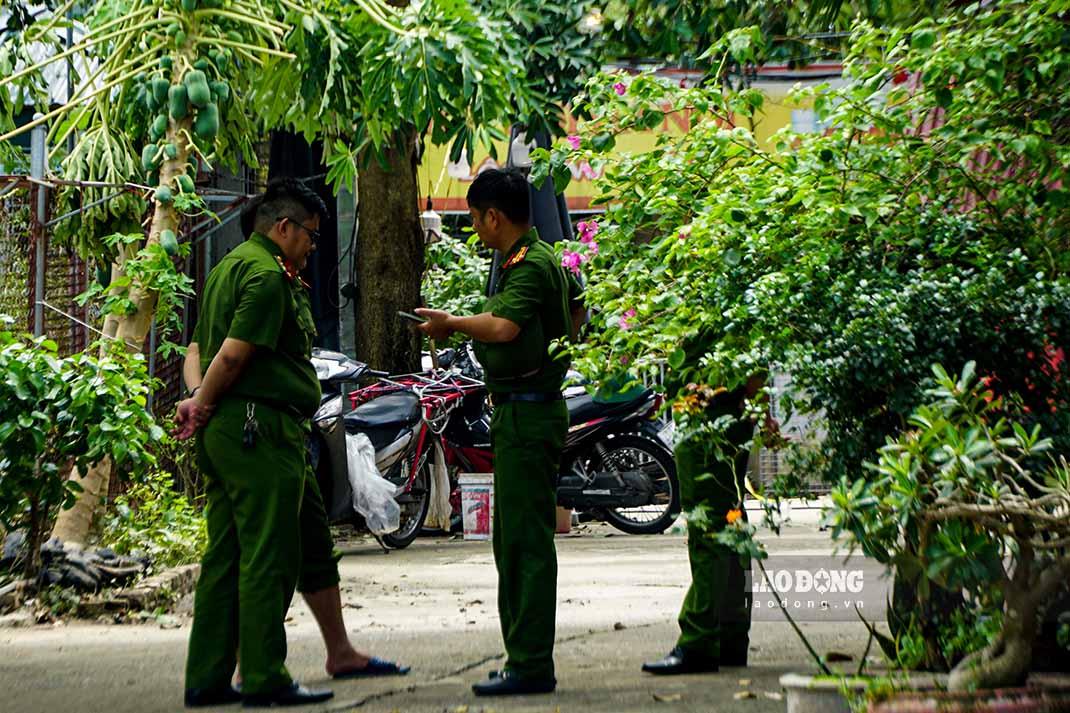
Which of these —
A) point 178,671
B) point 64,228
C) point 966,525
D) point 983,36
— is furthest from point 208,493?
point 64,228

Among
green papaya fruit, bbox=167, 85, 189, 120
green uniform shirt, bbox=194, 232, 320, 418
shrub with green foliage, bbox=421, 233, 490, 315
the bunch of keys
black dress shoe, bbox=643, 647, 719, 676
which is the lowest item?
black dress shoe, bbox=643, 647, 719, 676

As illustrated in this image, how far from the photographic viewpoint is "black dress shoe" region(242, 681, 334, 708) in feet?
17.8

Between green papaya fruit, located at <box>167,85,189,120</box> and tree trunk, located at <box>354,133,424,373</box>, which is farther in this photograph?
tree trunk, located at <box>354,133,424,373</box>

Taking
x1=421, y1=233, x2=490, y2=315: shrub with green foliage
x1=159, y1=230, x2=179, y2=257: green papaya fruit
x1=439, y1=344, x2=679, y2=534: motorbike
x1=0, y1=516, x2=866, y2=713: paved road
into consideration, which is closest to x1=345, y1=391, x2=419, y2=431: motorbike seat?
x1=439, y1=344, x2=679, y2=534: motorbike

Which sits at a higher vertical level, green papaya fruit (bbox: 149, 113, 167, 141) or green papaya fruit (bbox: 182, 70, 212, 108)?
green papaya fruit (bbox: 182, 70, 212, 108)

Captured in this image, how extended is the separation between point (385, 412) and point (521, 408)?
6286 millimetres

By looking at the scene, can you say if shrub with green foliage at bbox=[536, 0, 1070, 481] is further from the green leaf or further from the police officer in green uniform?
the police officer in green uniform

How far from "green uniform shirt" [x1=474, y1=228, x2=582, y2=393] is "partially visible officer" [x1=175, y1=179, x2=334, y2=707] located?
74 centimetres

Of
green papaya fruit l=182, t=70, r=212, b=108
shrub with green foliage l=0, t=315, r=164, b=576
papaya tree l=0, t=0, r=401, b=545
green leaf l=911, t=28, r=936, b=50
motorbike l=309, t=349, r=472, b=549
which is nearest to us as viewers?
green leaf l=911, t=28, r=936, b=50

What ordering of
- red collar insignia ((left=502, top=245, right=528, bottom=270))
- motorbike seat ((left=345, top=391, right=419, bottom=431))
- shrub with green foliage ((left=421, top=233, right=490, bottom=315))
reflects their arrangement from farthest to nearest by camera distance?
shrub with green foliage ((left=421, top=233, right=490, bottom=315)) → motorbike seat ((left=345, top=391, right=419, bottom=431)) → red collar insignia ((left=502, top=245, right=528, bottom=270))

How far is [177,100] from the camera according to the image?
27.5 feet

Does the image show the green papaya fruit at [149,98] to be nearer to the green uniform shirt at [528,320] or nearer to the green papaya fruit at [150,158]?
the green papaya fruit at [150,158]

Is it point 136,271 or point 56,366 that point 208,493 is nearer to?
point 56,366

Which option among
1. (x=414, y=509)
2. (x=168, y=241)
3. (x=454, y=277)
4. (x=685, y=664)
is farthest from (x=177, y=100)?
(x=454, y=277)
